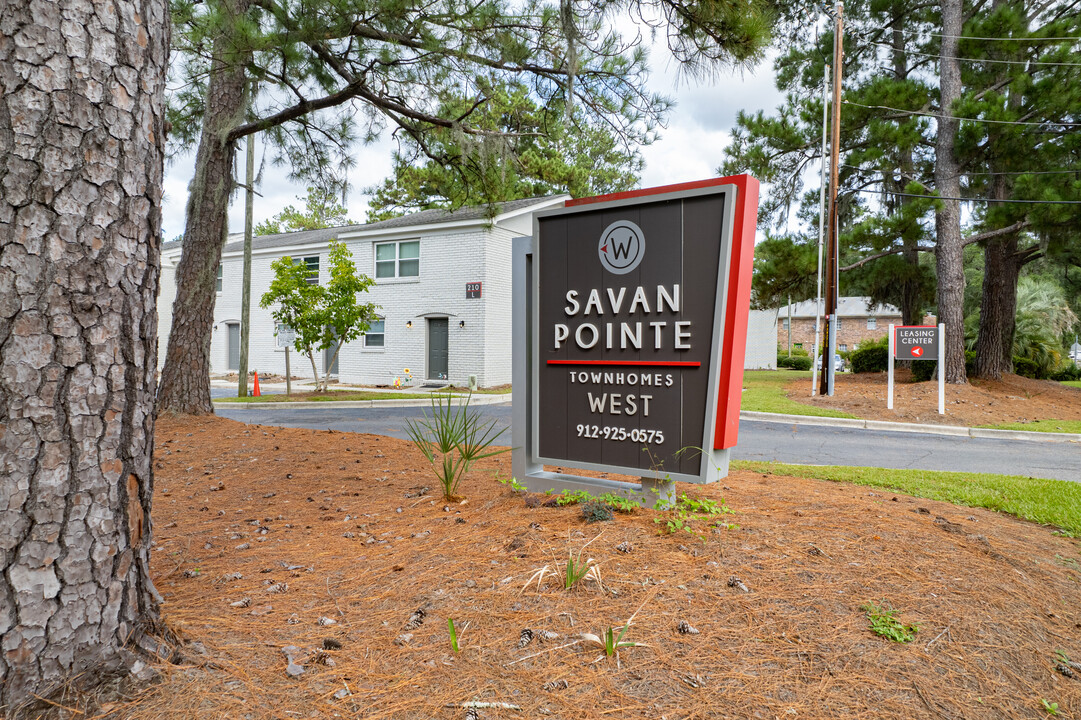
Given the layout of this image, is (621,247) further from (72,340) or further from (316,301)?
(316,301)

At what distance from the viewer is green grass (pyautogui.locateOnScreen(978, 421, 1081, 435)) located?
1012cm

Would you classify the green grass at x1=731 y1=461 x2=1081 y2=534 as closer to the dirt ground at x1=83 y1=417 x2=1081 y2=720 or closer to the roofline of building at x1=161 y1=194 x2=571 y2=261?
the dirt ground at x1=83 y1=417 x2=1081 y2=720

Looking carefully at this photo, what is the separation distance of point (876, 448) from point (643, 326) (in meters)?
6.18

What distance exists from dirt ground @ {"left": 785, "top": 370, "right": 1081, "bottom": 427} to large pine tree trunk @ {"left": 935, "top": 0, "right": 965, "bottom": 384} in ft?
3.94

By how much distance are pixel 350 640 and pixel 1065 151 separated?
17314 millimetres

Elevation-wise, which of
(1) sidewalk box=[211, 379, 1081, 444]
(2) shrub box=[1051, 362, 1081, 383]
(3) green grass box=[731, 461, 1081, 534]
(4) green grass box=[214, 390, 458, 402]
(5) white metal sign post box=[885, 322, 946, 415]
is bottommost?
(1) sidewalk box=[211, 379, 1081, 444]

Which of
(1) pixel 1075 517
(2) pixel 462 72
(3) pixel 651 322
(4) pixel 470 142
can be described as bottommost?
(1) pixel 1075 517

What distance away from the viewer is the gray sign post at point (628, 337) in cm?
379

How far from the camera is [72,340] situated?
1.99 metres

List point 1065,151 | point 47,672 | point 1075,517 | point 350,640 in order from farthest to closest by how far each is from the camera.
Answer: point 1065,151 → point 1075,517 → point 350,640 → point 47,672

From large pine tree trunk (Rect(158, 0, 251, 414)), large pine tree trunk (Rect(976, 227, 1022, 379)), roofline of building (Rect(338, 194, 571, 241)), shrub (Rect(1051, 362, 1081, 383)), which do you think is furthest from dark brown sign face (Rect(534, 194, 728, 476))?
shrub (Rect(1051, 362, 1081, 383))

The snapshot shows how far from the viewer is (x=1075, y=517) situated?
14.5 feet

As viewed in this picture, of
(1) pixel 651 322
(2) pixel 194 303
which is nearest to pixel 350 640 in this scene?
(1) pixel 651 322

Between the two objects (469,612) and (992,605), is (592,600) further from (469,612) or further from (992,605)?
(992,605)
